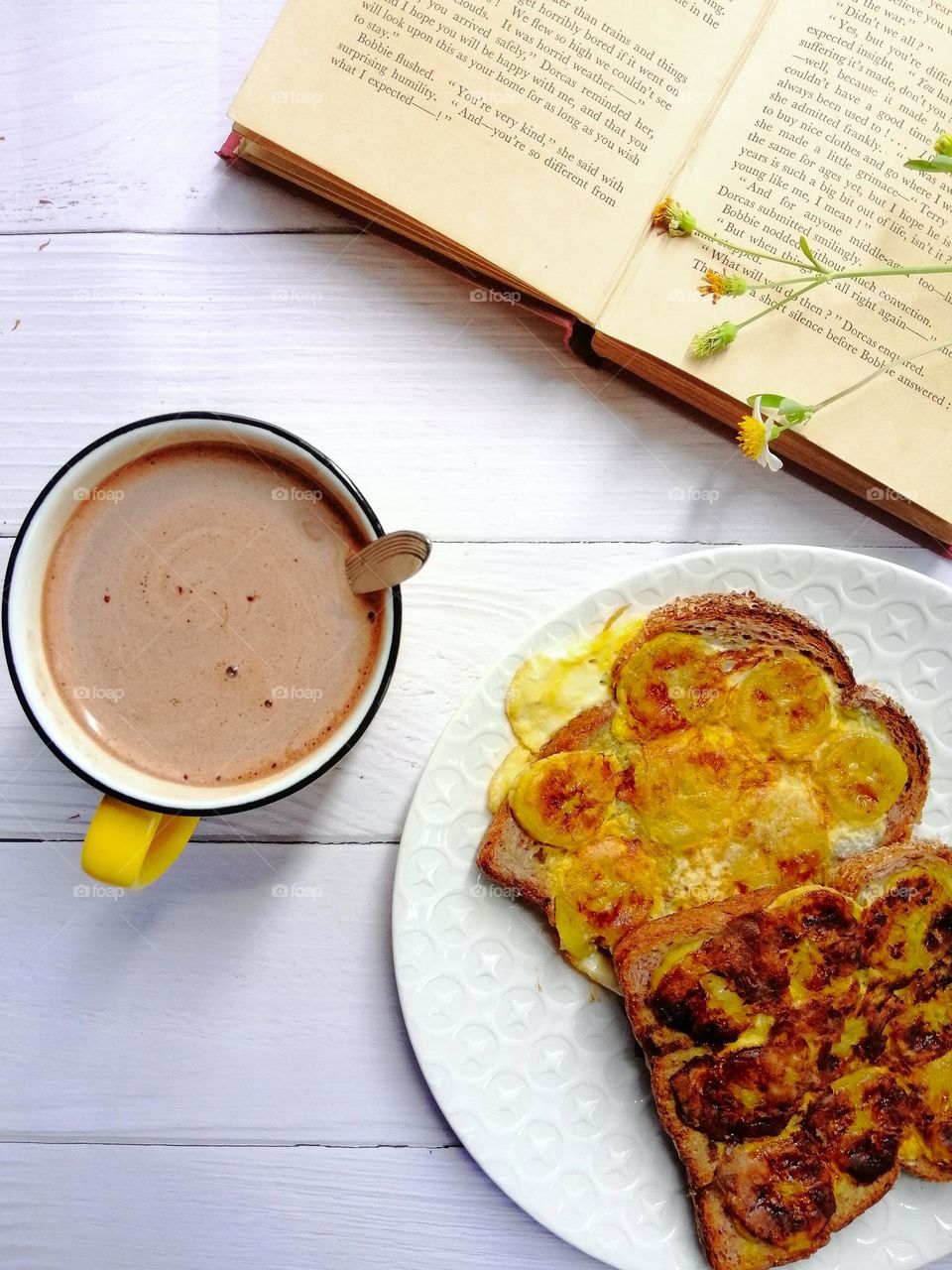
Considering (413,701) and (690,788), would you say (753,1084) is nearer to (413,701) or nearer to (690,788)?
(690,788)

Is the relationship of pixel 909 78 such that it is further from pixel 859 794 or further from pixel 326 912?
pixel 326 912

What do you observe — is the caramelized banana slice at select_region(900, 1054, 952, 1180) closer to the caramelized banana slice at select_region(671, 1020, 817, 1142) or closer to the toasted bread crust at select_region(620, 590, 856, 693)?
the caramelized banana slice at select_region(671, 1020, 817, 1142)

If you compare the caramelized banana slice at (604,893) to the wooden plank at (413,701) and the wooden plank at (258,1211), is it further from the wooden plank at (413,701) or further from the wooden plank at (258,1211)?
the wooden plank at (258,1211)

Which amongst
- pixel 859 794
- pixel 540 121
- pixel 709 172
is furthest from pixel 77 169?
pixel 859 794

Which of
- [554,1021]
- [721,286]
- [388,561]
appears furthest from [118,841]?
[721,286]

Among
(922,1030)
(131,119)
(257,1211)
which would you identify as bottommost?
(257,1211)

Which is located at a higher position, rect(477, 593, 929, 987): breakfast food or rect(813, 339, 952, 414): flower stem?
rect(813, 339, 952, 414): flower stem

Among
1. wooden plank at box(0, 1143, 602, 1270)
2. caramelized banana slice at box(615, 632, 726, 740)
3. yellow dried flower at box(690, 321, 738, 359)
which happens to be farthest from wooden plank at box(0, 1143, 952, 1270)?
yellow dried flower at box(690, 321, 738, 359)
